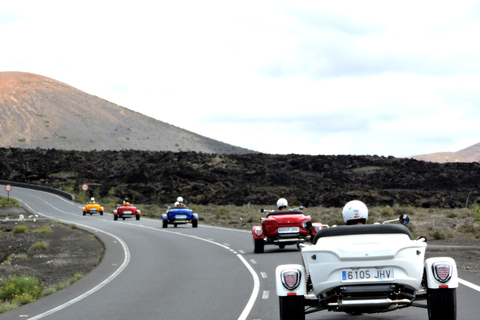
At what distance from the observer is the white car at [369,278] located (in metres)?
8.84

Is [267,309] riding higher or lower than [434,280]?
lower

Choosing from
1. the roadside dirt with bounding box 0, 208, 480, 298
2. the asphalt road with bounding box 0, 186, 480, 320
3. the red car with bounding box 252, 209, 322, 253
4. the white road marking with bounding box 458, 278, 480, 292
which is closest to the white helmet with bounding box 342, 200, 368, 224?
the asphalt road with bounding box 0, 186, 480, 320

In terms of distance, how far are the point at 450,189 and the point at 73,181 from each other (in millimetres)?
57542

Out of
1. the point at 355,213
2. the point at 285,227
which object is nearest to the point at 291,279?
the point at 355,213

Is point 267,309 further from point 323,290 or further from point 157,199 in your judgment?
point 157,199

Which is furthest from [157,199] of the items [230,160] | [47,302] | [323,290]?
[323,290]

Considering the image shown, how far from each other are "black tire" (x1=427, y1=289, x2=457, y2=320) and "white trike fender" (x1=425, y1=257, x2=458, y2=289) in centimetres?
7

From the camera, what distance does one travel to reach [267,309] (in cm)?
1275

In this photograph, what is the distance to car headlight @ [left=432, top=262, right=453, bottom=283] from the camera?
8.96 meters

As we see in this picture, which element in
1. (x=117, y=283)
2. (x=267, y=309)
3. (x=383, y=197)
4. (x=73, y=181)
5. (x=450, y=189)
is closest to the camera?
(x=267, y=309)

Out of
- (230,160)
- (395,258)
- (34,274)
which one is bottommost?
(34,274)

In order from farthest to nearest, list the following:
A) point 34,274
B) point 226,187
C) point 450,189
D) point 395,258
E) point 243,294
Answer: point 226,187 → point 450,189 → point 34,274 → point 243,294 → point 395,258

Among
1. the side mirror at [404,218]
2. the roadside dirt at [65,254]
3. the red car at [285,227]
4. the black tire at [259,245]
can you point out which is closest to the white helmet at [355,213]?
the side mirror at [404,218]

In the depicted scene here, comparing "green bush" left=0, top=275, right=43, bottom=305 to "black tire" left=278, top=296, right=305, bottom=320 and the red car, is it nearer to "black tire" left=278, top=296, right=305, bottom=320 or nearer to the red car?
the red car
